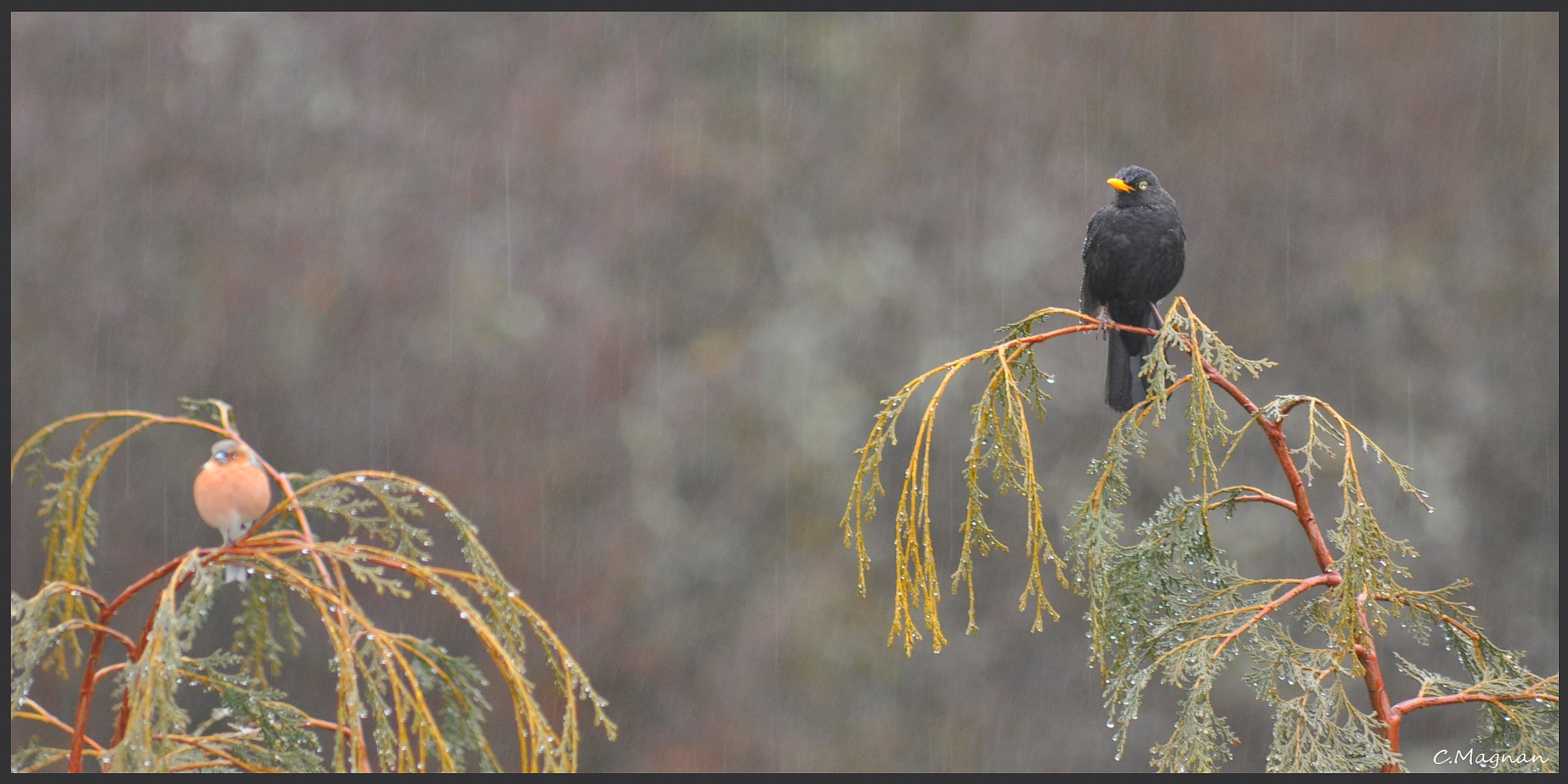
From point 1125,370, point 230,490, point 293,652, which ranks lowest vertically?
point 293,652

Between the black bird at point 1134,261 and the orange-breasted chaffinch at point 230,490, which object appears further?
the black bird at point 1134,261

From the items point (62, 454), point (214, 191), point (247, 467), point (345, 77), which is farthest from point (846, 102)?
point (247, 467)

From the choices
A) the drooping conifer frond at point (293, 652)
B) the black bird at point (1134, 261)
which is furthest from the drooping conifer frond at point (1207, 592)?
the black bird at point (1134, 261)

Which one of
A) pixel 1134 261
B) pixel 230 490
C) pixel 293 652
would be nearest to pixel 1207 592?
pixel 1134 261

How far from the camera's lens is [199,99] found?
6.13 meters

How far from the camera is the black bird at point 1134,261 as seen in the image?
7.80 feet

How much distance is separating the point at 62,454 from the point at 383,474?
4.95 m

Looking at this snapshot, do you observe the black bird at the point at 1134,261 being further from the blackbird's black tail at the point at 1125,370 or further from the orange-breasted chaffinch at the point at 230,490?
the orange-breasted chaffinch at the point at 230,490

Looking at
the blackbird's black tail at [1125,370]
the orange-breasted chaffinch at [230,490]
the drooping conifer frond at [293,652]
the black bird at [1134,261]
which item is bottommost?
the drooping conifer frond at [293,652]

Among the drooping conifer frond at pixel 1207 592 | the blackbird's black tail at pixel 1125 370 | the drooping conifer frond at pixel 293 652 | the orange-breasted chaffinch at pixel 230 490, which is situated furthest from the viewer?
the blackbird's black tail at pixel 1125 370

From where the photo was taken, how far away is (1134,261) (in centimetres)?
245

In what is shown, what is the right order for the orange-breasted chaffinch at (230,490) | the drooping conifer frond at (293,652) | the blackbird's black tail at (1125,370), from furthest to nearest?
the blackbird's black tail at (1125,370) < the orange-breasted chaffinch at (230,490) < the drooping conifer frond at (293,652)

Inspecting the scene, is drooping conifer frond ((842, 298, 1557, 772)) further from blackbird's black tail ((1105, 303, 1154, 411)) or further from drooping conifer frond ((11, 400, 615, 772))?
blackbird's black tail ((1105, 303, 1154, 411))

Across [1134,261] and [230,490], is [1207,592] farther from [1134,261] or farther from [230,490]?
[230,490]
